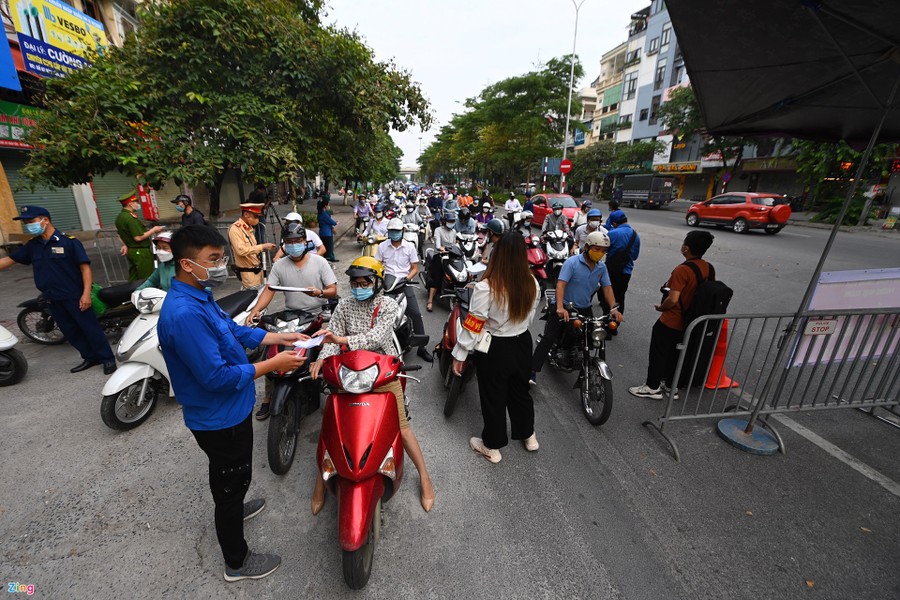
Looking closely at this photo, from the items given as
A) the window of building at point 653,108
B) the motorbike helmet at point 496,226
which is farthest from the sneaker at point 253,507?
the window of building at point 653,108

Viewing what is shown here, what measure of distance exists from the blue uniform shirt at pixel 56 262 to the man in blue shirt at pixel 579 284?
4.96 metres

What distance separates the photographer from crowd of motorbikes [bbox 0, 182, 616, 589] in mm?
2020

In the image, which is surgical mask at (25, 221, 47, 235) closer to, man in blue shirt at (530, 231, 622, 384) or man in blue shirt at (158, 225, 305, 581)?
man in blue shirt at (158, 225, 305, 581)

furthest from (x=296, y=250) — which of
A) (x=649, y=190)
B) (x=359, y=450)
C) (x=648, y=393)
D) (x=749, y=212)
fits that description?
(x=649, y=190)

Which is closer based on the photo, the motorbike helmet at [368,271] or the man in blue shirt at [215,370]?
the man in blue shirt at [215,370]

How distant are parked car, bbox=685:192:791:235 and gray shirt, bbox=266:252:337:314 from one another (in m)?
18.1

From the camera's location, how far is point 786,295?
7488mm

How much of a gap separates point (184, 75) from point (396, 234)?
201 inches

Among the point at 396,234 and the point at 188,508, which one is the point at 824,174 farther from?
the point at 188,508

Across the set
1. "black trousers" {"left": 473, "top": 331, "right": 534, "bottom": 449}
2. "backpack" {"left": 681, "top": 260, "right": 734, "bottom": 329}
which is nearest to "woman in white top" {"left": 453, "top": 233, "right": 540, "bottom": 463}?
"black trousers" {"left": 473, "top": 331, "right": 534, "bottom": 449}

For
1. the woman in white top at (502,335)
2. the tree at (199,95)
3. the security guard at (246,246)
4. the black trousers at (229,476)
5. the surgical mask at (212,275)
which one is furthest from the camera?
the tree at (199,95)

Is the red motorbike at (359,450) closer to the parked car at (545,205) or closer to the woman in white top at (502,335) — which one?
the woman in white top at (502,335)

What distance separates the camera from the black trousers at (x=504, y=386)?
9.12ft

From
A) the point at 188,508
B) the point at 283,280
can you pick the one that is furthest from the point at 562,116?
the point at 188,508
